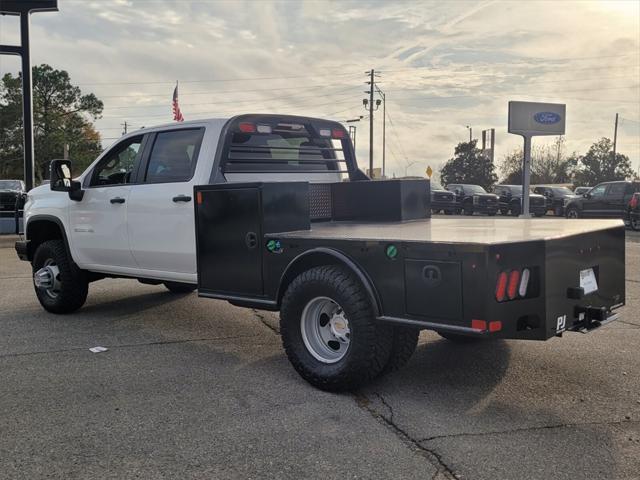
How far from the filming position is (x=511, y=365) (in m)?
5.12

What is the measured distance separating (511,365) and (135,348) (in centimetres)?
331

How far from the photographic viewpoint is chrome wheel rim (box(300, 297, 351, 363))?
4520 mm

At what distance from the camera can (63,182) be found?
682 centimetres

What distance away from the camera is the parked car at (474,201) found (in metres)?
32.5

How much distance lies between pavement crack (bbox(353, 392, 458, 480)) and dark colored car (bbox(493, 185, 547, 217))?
27.2 m

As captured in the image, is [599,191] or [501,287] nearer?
[501,287]

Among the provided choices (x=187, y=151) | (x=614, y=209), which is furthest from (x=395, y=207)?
(x=614, y=209)

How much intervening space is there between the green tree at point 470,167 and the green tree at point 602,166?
34.4 ft

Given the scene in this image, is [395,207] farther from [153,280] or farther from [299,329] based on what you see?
[153,280]

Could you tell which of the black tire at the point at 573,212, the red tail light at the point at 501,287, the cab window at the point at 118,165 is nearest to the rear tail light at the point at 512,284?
the red tail light at the point at 501,287

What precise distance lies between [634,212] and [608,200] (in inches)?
68.6

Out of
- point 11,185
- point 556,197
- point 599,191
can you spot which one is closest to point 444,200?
point 556,197

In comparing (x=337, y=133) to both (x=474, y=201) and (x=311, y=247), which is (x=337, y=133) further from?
(x=474, y=201)

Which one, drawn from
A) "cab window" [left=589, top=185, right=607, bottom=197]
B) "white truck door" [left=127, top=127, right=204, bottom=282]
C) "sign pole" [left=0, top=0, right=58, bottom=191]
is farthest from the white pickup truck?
"cab window" [left=589, top=185, right=607, bottom=197]
